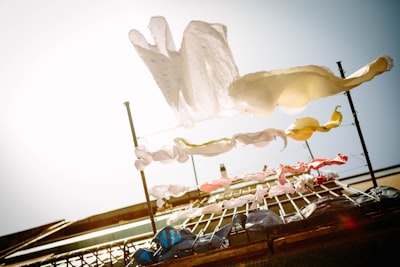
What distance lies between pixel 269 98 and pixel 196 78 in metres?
1.23

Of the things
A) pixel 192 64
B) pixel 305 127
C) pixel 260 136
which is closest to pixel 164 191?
pixel 260 136

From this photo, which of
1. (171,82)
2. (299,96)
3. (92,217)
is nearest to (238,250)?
(299,96)

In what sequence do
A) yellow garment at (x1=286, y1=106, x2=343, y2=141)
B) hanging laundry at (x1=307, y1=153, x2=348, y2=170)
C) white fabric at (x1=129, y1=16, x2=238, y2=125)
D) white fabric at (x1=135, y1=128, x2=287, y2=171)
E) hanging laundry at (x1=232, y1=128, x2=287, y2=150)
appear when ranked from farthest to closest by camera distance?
hanging laundry at (x1=307, y1=153, x2=348, y2=170)
yellow garment at (x1=286, y1=106, x2=343, y2=141)
white fabric at (x1=135, y1=128, x2=287, y2=171)
hanging laundry at (x1=232, y1=128, x2=287, y2=150)
white fabric at (x1=129, y1=16, x2=238, y2=125)

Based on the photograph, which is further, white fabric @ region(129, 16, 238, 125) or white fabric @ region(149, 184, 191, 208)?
white fabric @ region(149, 184, 191, 208)

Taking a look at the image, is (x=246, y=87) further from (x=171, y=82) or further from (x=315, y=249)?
(x=315, y=249)

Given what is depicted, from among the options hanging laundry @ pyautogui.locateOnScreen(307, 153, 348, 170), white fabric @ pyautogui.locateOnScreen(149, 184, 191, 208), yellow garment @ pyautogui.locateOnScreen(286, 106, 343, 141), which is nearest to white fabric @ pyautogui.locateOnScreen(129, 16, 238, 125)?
yellow garment @ pyautogui.locateOnScreen(286, 106, 343, 141)

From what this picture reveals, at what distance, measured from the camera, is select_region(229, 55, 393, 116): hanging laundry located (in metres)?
3.32

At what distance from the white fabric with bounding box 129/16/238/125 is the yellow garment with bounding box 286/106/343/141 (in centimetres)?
177

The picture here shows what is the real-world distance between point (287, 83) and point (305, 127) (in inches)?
61.2

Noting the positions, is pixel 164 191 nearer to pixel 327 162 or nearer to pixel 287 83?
pixel 287 83

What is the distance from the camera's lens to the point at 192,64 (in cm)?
344

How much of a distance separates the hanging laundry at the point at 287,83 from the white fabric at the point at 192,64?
25 centimetres

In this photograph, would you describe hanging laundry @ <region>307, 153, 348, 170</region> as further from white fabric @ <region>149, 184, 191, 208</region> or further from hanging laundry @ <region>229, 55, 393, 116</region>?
white fabric @ <region>149, 184, 191, 208</region>

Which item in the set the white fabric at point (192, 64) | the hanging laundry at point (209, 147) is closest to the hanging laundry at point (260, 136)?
the hanging laundry at point (209, 147)
